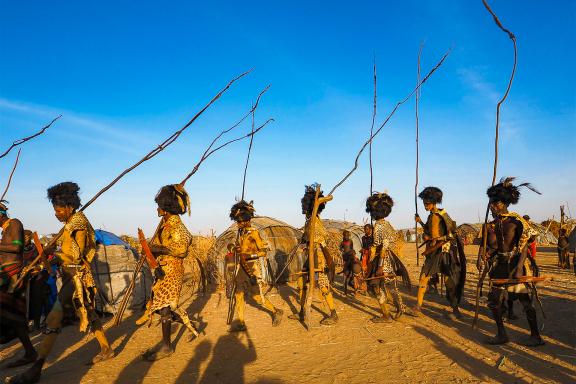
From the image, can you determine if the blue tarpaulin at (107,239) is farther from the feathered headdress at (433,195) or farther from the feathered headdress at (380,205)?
the feathered headdress at (433,195)

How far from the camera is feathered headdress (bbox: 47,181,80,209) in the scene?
461 cm

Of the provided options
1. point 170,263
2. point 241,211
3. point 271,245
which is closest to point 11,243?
point 170,263

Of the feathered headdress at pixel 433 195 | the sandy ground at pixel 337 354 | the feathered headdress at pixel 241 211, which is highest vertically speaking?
the feathered headdress at pixel 433 195

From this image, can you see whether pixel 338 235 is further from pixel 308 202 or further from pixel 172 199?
pixel 172 199

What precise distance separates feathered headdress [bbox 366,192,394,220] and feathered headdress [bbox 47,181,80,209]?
473 centimetres

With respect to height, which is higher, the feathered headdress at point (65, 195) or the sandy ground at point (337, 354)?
the feathered headdress at point (65, 195)

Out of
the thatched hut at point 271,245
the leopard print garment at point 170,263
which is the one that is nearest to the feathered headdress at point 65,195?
the leopard print garment at point 170,263

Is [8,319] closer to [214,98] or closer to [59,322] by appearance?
[59,322]

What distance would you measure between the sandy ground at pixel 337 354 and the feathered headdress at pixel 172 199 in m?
1.99

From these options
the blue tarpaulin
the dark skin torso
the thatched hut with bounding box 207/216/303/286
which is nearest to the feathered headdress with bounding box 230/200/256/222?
Result: the dark skin torso

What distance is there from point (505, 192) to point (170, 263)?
4.70 metres

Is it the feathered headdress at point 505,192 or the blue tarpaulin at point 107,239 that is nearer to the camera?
the feathered headdress at point 505,192

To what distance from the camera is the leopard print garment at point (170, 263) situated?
4.78 metres

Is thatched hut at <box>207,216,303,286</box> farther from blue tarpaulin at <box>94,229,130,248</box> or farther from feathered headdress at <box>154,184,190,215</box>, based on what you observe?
feathered headdress at <box>154,184,190,215</box>
